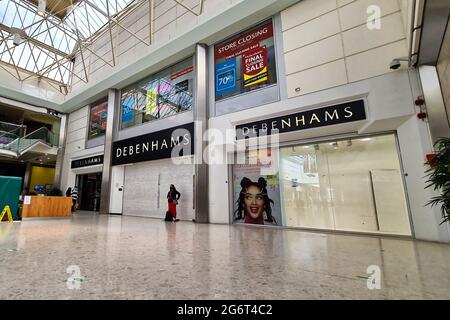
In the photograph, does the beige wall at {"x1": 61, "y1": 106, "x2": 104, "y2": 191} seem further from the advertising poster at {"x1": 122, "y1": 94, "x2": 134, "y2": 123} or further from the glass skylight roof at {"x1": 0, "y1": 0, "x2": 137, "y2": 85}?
the glass skylight roof at {"x1": 0, "y1": 0, "x2": 137, "y2": 85}

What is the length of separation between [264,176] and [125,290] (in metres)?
5.65

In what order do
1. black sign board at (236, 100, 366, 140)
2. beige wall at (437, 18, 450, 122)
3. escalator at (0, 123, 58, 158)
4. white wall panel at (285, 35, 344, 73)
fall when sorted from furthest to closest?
escalator at (0, 123, 58, 158), white wall panel at (285, 35, 344, 73), black sign board at (236, 100, 366, 140), beige wall at (437, 18, 450, 122)

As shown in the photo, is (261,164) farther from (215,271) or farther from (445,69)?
(215,271)

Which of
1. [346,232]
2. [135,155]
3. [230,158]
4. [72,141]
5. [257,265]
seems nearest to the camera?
[257,265]

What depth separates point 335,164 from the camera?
6047 mm

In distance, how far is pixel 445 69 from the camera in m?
3.91

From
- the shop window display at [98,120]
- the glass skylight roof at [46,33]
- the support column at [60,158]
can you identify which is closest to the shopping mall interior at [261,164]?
the shop window display at [98,120]

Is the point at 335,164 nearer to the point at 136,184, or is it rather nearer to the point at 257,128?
the point at 257,128

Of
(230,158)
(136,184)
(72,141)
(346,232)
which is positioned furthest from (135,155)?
(346,232)

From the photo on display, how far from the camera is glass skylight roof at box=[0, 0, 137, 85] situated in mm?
13914

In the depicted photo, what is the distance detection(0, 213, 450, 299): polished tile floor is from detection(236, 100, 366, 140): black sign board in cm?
311

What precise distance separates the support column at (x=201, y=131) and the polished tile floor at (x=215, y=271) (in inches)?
153

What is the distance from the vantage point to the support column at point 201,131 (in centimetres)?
742

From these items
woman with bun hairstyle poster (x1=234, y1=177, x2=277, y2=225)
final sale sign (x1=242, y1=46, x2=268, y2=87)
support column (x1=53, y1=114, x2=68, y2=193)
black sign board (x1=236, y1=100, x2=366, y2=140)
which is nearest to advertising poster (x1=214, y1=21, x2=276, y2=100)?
final sale sign (x1=242, y1=46, x2=268, y2=87)
